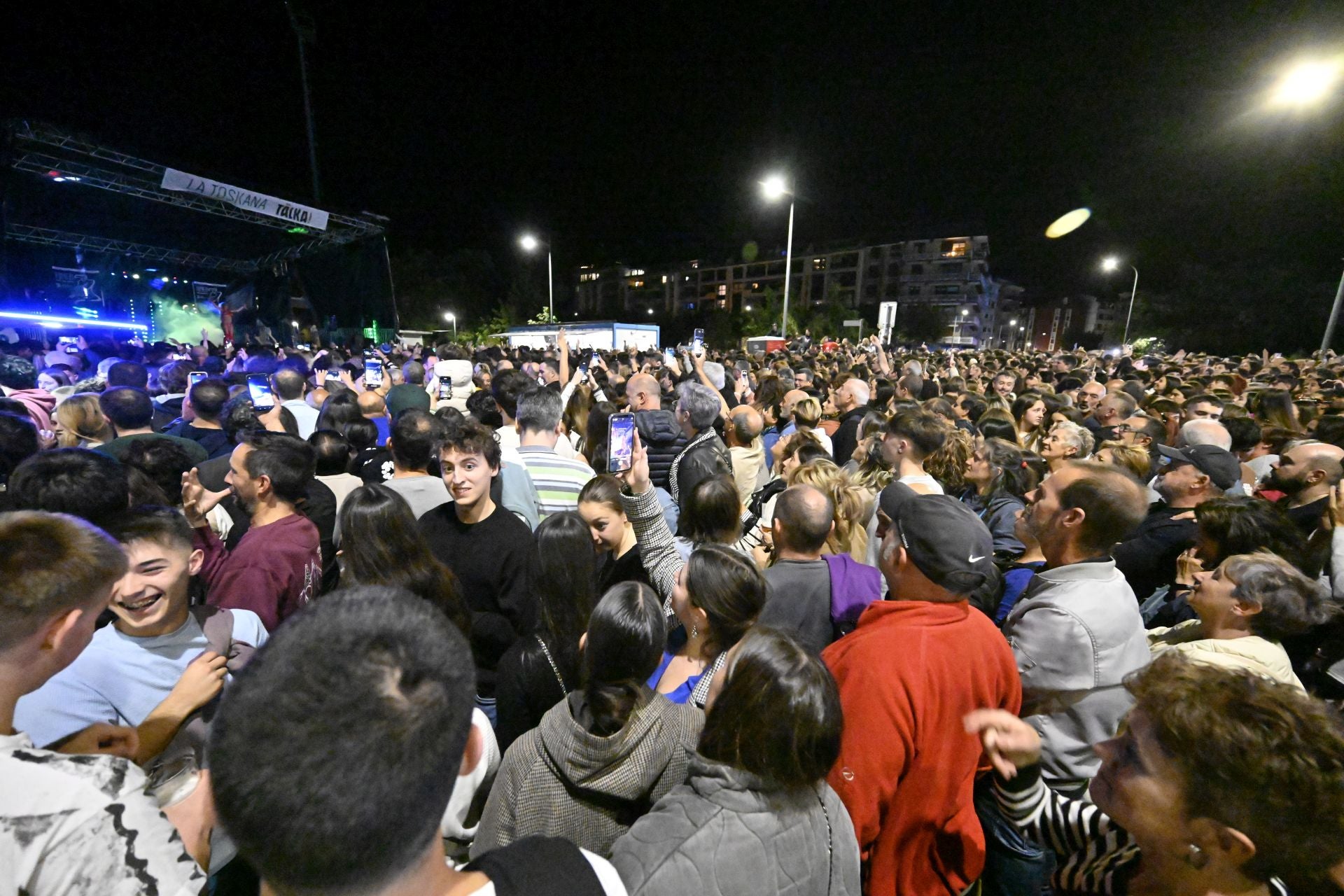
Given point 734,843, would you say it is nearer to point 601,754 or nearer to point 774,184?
point 601,754

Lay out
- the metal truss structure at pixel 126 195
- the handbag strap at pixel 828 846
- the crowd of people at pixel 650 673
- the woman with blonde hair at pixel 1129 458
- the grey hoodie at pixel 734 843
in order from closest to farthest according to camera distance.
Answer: the crowd of people at pixel 650 673 < the grey hoodie at pixel 734 843 < the handbag strap at pixel 828 846 < the woman with blonde hair at pixel 1129 458 < the metal truss structure at pixel 126 195

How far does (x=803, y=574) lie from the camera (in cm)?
268

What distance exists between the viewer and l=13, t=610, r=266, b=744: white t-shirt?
5.76 feet

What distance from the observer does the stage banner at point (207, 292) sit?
24.3 m

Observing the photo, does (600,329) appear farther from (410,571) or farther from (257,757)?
(257,757)

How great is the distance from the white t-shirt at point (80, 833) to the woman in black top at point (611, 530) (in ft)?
6.14

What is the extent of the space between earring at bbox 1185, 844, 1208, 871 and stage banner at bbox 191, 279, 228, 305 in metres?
32.2

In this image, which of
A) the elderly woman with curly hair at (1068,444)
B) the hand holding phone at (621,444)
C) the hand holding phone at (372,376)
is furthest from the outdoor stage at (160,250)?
the elderly woman with curly hair at (1068,444)

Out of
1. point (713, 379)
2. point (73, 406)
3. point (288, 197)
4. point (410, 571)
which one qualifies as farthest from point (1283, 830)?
point (288, 197)

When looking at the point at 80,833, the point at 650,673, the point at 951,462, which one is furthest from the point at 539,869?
the point at 951,462

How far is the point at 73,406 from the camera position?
4.19 meters

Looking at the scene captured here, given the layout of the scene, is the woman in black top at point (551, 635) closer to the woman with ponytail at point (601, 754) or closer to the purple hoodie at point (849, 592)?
the woman with ponytail at point (601, 754)

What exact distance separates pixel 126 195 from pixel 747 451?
857 inches

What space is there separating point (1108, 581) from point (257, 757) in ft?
9.05
